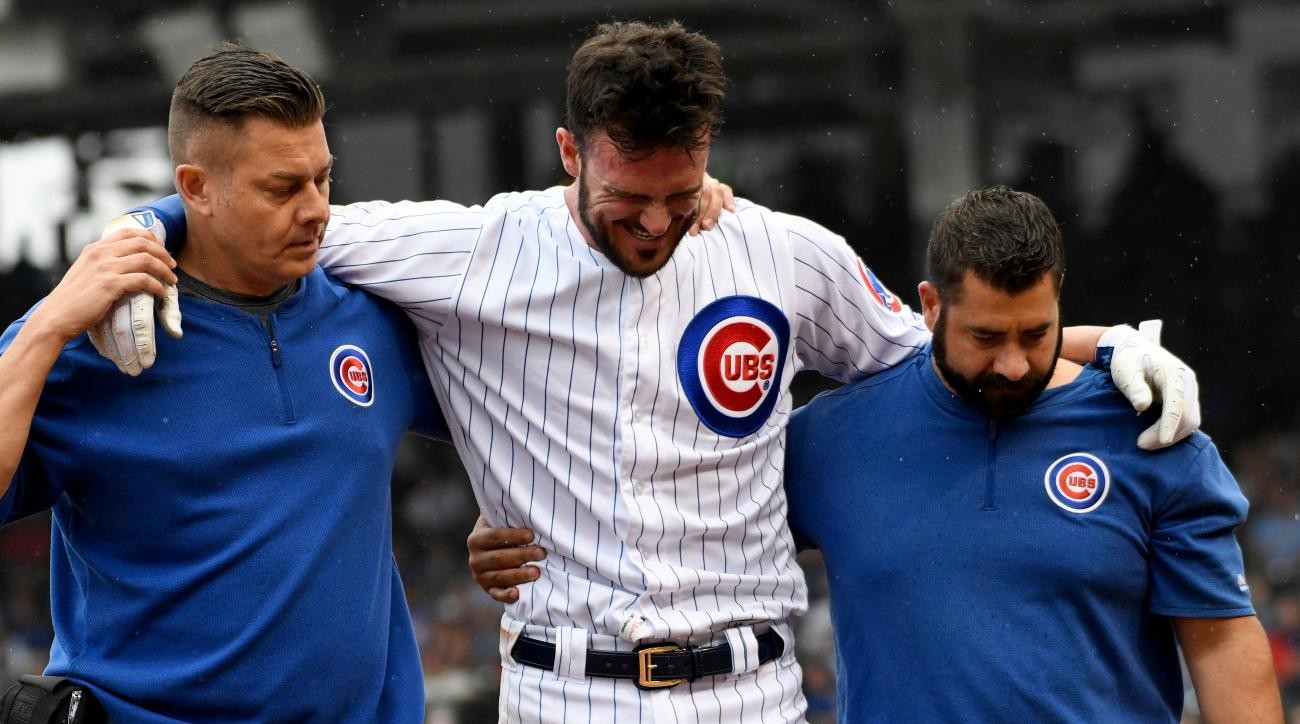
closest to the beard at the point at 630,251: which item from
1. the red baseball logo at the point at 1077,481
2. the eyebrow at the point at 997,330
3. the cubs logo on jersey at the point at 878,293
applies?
the cubs logo on jersey at the point at 878,293

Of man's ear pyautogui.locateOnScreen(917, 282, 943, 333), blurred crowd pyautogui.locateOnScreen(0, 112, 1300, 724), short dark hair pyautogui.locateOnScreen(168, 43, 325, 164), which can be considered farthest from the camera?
blurred crowd pyautogui.locateOnScreen(0, 112, 1300, 724)

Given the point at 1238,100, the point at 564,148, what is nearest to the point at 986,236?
the point at 564,148

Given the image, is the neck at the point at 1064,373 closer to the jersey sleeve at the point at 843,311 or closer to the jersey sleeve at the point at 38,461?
the jersey sleeve at the point at 843,311

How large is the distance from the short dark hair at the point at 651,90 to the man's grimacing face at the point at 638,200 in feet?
0.08

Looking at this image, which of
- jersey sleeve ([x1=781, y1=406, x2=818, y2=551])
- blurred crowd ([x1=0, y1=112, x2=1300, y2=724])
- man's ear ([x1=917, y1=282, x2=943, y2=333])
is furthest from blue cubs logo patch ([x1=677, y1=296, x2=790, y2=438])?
blurred crowd ([x1=0, y1=112, x2=1300, y2=724])

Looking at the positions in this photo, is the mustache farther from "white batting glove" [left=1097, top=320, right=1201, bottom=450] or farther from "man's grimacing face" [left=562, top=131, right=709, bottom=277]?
"man's grimacing face" [left=562, top=131, right=709, bottom=277]

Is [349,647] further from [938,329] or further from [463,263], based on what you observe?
[938,329]

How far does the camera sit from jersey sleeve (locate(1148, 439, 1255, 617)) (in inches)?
90.7

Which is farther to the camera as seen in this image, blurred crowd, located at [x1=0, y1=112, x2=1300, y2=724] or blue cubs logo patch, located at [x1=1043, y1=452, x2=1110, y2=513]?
blurred crowd, located at [x1=0, y1=112, x2=1300, y2=724]

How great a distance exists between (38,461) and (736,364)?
3.49ft

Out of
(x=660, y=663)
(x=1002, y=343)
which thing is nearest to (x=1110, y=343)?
(x=1002, y=343)

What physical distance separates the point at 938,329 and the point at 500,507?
2.58 feet

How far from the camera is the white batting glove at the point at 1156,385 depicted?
2270 mm

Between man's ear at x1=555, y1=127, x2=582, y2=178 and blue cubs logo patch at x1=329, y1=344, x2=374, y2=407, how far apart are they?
0.45 m
